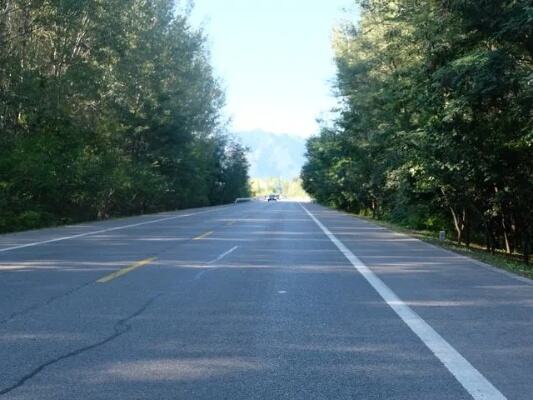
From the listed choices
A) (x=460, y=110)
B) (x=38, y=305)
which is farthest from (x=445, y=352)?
(x=460, y=110)

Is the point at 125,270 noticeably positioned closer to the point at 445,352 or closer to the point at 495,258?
the point at 445,352

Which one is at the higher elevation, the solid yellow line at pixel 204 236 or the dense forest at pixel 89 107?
the dense forest at pixel 89 107

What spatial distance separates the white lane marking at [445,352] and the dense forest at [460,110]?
246 inches

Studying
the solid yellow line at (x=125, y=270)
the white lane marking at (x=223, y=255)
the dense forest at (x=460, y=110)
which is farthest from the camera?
the dense forest at (x=460, y=110)

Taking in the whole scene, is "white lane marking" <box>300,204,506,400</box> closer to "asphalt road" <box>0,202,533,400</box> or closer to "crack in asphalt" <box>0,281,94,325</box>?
"asphalt road" <box>0,202,533,400</box>

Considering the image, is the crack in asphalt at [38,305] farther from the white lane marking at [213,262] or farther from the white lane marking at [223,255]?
the white lane marking at [223,255]

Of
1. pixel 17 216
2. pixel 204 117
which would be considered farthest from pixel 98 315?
pixel 204 117

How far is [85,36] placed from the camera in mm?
31281

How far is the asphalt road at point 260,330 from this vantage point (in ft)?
16.8

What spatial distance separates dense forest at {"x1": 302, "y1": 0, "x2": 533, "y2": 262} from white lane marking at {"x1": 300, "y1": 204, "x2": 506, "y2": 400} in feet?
20.5

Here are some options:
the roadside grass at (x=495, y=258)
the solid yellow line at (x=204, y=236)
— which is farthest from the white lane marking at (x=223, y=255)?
the roadside grass at (x=495, y=258)

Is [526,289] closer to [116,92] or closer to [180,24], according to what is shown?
[116,92]

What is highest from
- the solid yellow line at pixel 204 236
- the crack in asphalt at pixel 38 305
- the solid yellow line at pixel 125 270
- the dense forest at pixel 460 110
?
the dense forest at pixel 460 110

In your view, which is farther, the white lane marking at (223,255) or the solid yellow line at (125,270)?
the white lane marking at (223,255)
